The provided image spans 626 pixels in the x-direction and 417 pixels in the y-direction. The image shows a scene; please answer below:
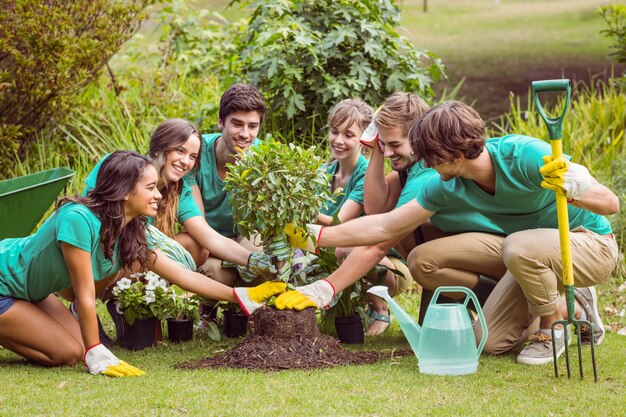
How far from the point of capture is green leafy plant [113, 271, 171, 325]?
3992mm

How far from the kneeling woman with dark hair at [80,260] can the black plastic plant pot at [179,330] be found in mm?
448

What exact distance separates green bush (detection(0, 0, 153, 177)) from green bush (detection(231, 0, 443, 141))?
3.41 ft

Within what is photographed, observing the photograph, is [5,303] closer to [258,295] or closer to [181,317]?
[181,317]

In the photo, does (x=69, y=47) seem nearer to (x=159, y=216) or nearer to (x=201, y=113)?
(x=201, y=113)

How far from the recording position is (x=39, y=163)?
6.43m

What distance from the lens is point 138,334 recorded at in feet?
13.3

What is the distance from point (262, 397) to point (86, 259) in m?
0.98

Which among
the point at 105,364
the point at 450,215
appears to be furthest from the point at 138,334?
the point at 450,215

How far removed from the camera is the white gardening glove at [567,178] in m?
3.26

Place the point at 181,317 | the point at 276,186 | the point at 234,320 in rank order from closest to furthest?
the point at 276,186
the point at 181,317
the point at 234,320

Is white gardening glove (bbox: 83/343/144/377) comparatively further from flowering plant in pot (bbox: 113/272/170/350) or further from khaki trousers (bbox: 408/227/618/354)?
khaki trousers (bbox: 408/227/618/354)

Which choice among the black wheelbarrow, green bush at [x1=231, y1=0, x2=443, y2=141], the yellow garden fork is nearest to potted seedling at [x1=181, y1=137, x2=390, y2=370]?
the yellow garden fork

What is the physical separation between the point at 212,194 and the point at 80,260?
118 cm

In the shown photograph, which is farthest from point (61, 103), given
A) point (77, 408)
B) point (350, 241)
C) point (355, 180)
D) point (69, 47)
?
point (77, 408)
